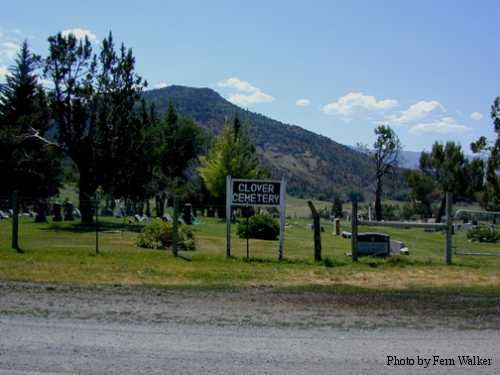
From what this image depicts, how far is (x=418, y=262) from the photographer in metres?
17.5

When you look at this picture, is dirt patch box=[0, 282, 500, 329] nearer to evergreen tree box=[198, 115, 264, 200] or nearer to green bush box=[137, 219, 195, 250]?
green bush box=[137, 219, 195, 250]

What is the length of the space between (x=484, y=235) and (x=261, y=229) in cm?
1061

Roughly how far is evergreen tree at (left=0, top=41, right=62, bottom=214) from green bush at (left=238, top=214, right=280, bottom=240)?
14.7 m

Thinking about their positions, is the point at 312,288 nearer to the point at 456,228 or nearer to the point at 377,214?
the point at 456,228

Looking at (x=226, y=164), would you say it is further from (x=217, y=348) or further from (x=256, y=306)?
(x=217, y=348)

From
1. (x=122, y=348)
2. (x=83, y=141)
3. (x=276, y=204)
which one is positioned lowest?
(x=122, y=348)

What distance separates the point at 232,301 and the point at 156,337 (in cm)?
330

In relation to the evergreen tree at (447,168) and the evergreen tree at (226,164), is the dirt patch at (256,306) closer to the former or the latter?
the evergreen tree at (226,164)

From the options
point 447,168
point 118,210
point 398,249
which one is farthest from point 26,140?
point 447,168

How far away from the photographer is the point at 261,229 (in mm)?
26688

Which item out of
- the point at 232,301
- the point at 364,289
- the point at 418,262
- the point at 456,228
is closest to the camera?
the point at 232,301

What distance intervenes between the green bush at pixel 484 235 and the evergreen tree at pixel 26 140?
74.9 ft

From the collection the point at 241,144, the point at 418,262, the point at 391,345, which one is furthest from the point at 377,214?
the point at 391,345

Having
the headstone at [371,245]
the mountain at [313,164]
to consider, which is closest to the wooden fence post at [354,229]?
the headstone at [371,245]
